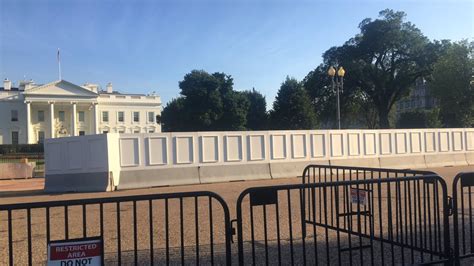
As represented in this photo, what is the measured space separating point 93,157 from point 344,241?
12.8m

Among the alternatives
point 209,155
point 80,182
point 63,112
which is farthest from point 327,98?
point 63,112

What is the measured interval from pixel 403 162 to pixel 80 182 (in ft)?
52.0

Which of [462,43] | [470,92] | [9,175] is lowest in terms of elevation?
[9,175]

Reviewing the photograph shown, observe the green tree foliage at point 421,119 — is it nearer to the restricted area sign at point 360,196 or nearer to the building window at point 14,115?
the restricted area sign at point 360,196

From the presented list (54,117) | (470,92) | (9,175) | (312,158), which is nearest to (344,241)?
(312,158)

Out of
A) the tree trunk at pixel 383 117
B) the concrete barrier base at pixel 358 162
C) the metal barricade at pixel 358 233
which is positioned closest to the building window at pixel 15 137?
the tree trunk at pixel 383 117

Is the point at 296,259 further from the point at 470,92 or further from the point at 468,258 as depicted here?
the point at 470,92

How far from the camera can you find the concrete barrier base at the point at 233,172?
62.3ft

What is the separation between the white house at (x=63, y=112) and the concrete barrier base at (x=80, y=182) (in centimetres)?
7365

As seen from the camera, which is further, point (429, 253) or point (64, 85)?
point (64, 85)

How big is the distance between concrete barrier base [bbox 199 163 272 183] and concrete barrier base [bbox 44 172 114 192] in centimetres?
384

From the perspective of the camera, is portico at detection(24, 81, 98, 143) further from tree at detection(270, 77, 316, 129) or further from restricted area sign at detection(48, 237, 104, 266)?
restricted area sign at detection(48, 237, 104, 266)

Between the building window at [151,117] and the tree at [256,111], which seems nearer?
the tree at [256,111]

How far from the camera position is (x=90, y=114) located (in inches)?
3824
